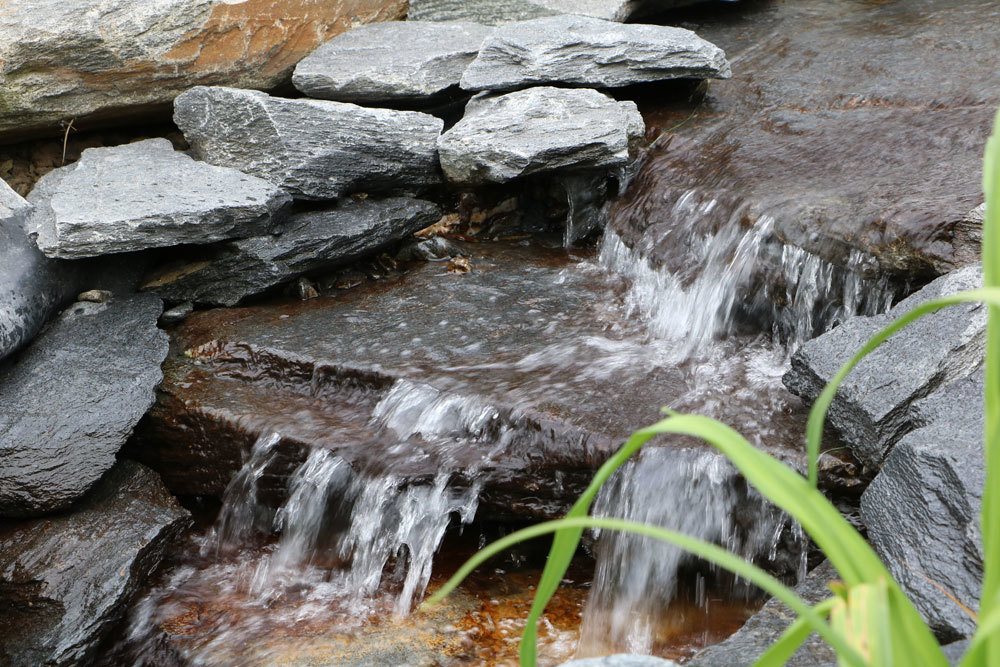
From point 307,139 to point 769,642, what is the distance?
9.99 feet

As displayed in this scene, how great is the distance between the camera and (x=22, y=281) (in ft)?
12.2

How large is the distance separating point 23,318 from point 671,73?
3.19m

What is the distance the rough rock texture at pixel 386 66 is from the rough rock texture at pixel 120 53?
263 mm

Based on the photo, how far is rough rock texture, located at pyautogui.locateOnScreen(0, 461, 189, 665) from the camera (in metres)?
2.98

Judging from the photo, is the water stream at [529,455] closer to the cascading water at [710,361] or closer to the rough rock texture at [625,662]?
the cascading water at [710,361]

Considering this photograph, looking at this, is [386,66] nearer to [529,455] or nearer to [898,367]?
[529,455]

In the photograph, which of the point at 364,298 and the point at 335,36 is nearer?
the point at 364,298

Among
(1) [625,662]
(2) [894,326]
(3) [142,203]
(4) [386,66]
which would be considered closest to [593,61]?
(4) [386,66]

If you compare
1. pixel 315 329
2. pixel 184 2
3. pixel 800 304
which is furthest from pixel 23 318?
pixel 800 304

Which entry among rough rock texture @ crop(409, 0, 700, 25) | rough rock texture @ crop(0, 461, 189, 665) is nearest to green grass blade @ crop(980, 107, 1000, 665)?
rough rock texture @ crop(0, 461, 189, 665)

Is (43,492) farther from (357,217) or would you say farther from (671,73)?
(671,73)

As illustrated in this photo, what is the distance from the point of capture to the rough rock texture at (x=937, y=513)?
1938 mm

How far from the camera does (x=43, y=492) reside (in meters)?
3.21

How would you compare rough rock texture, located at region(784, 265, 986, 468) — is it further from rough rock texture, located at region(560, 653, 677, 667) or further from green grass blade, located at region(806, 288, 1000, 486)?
green grass blade, located at region(806, 288, 1000, 486)
